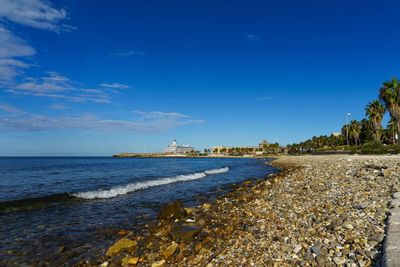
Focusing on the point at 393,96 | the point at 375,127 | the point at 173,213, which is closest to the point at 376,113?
the point at 375,127

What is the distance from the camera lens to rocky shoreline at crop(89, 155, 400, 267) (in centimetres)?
693

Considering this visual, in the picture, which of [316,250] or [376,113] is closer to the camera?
[316,250]

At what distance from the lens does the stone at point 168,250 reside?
28.1ft

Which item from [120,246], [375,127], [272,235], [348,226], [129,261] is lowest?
[129,261]

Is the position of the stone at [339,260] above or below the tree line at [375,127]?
below

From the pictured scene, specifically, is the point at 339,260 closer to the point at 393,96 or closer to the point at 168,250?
the point at 168,250

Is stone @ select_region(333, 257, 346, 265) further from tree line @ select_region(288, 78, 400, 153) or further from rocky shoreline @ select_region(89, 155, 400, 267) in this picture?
tree line @ select_region(288, 78, 400, 153)

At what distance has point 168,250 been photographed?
8812 millimetres

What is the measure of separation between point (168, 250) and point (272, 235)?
325cm

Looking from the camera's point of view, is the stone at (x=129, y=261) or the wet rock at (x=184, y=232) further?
the wet rock at (x=184, y=232)

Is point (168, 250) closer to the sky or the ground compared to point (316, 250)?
closer to the ground

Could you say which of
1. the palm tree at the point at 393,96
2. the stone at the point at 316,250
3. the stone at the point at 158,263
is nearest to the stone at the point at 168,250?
the stone at the point at 158,263

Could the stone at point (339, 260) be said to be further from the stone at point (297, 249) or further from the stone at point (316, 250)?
the stone at point (297, 249)

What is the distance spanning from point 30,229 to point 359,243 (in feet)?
41.3
